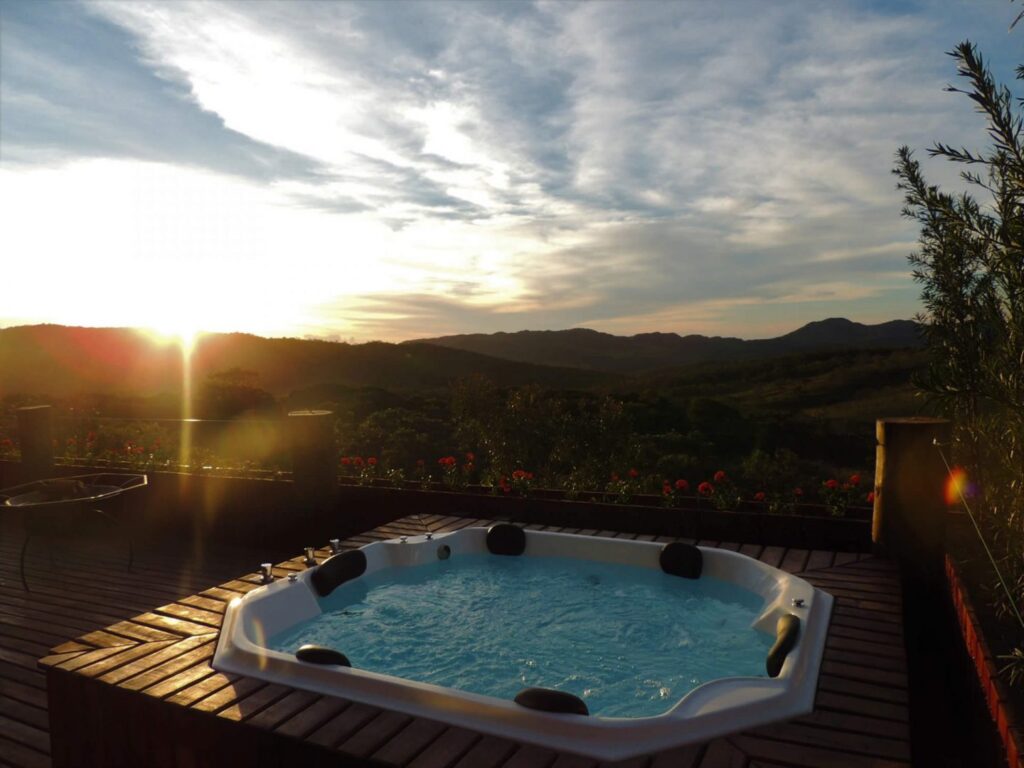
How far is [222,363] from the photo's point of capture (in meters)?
14.6

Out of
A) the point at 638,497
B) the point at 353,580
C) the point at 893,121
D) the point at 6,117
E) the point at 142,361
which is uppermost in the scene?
the point at 6,117

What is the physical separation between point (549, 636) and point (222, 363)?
41.6ft

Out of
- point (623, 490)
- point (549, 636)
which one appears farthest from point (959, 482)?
point (549, 636)

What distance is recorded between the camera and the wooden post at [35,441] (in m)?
6.82

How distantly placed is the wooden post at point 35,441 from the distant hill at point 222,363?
6826 mm

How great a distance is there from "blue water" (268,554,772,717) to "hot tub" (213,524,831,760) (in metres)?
0.01

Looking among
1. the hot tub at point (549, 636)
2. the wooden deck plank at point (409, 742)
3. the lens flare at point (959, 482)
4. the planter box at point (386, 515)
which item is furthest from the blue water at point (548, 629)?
the lens flare at point (959, 482)

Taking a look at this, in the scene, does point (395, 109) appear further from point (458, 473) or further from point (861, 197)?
point (861, 197)

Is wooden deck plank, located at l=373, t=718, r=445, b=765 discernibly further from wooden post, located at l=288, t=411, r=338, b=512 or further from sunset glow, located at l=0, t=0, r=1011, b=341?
wooden post, located at l=288, t=411, r=338, b=512

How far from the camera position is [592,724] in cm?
221

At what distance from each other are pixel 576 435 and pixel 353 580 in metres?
3.07

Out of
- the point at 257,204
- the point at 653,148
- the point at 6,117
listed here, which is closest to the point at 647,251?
the point at 653,148

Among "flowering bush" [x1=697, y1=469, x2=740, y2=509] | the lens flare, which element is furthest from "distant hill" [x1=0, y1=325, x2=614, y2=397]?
the lens flare

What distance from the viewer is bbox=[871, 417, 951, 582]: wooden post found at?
12.1 feet
